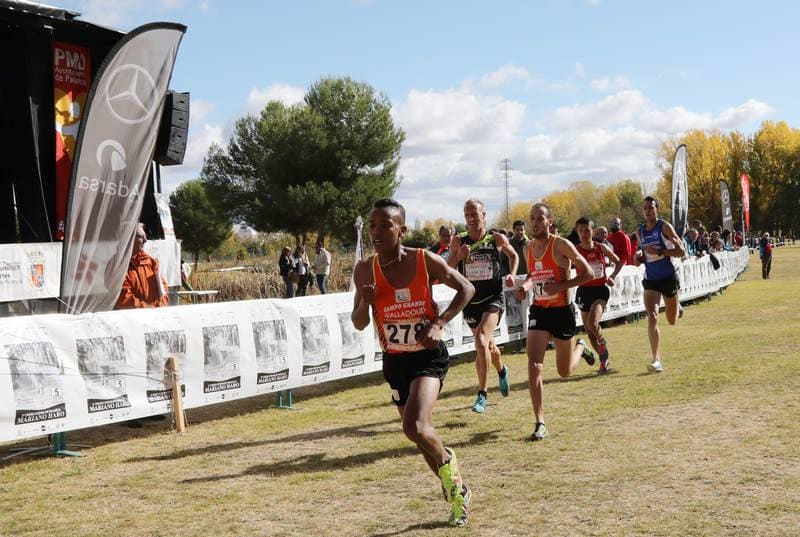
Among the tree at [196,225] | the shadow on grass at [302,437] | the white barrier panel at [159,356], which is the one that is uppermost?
the tree at [196,225]

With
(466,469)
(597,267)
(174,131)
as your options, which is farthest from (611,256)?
(174,131)

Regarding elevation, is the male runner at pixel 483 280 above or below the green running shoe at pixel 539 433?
above

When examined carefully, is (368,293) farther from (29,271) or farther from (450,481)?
(29,271)

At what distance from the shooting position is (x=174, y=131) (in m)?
15.3

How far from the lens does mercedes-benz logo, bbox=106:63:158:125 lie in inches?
343

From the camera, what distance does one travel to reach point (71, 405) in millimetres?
7465

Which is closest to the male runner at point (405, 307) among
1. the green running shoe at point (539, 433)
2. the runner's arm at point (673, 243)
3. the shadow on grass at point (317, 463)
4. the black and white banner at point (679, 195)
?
the shadow on grass at point (317, 463)

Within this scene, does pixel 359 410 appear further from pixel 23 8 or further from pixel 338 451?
pixel 23 8

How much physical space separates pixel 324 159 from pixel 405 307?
5205 centimetres

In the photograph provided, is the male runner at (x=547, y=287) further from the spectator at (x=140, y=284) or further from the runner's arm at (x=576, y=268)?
the spectator at (x=140, y=284)

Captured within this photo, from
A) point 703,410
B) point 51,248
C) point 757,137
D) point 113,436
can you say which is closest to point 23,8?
point 51,248

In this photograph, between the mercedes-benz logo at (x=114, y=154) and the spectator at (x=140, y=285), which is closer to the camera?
the mercedes-benz logo at (x=114, y=154)

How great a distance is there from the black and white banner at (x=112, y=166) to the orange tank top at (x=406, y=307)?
160 inches

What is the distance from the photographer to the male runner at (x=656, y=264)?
11125mm
